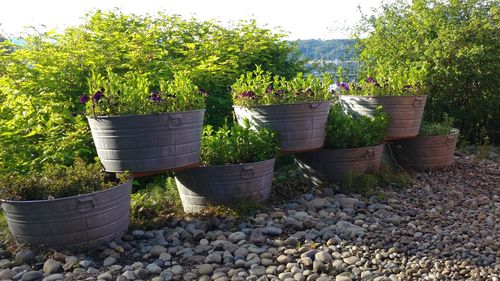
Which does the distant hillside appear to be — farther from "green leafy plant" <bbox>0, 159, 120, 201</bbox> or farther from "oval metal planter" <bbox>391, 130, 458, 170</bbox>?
"green leafy plant" <bbox>0, 159, 120, 201</bbox>

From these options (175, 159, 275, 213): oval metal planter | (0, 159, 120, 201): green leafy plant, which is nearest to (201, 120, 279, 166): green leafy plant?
(175, 159, 275, 213): oval metal planter

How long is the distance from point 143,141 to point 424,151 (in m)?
3.50

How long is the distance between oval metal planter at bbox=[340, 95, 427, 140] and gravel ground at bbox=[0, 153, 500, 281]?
127 cm

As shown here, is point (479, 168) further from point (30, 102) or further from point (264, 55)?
point (30, 102)

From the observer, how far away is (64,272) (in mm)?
2986

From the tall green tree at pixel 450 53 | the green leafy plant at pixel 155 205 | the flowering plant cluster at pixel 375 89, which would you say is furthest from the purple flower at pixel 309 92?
the tall green tree at pixel 450 53

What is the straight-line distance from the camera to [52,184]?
10.8 feet

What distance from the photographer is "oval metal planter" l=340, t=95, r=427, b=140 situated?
5.43 metres

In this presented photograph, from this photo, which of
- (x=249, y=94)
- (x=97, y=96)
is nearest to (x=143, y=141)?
(x=97, y=96)

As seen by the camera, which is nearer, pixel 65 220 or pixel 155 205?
pixel 65 220

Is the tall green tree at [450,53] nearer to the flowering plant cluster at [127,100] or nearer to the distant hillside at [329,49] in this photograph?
the distant hillside at [329,49]

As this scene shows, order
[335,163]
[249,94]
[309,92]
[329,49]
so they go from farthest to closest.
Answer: [329,49] < [335,163] < [309,92] < [249,94]

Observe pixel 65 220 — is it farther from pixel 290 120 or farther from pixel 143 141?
pixel 290 120

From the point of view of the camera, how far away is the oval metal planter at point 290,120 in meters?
4.37
